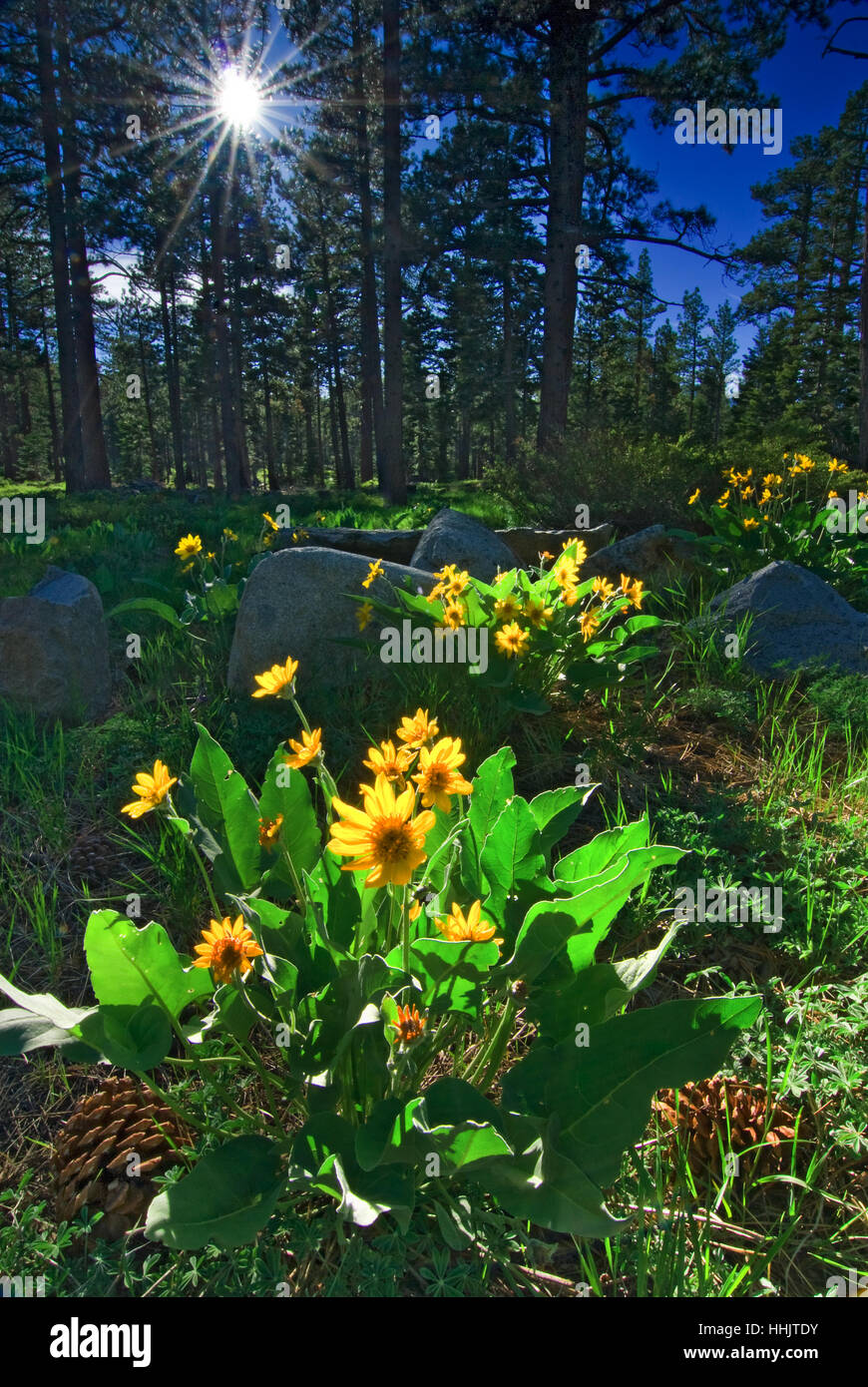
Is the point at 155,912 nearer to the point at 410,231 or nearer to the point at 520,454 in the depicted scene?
the point at 520,454

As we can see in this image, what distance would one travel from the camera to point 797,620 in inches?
147

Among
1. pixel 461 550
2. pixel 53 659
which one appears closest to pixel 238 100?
pixel 461 550

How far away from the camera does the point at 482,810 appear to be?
1547 millimetres

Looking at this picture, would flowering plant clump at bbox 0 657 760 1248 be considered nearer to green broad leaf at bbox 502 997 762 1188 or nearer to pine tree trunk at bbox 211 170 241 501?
green broad leaf at bbox 502 997 762 1188

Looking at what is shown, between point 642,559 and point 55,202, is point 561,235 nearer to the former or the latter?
point 642,559

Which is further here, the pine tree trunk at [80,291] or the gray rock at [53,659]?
the pine tree trunk at [80,291]

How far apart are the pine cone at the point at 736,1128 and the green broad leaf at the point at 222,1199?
2.53 feet

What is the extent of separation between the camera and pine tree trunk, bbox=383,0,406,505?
10.3m

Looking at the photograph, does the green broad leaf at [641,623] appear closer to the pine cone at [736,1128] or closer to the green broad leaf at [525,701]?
the green broad leaf at [525,701]

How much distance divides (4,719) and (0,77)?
15.6 meters

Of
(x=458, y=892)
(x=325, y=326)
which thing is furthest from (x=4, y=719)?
(x=325, y=326)

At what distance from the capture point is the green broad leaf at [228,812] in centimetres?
162

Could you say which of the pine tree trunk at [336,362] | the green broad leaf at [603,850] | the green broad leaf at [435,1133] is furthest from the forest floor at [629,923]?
the pine tree trunk at [336,362]

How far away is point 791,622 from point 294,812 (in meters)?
3.04
